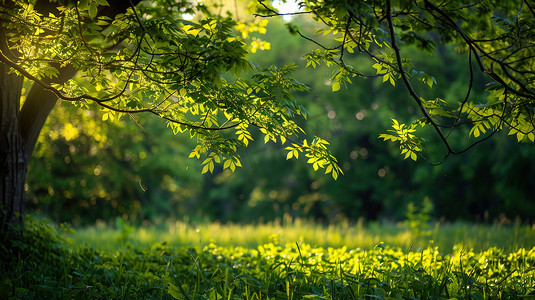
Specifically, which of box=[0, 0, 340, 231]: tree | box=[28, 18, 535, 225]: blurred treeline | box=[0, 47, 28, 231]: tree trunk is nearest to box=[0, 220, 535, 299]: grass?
box=[0, 47, 28, 231]: tree trunk

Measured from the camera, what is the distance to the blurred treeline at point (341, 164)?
52.1 ft

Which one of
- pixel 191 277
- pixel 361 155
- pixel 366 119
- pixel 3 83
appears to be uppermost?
pixel 366 119

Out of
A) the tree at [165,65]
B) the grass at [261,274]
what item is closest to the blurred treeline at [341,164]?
the grass at [261,274]

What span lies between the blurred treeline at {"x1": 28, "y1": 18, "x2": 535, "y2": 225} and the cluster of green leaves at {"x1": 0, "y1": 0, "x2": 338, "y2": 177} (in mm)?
9947

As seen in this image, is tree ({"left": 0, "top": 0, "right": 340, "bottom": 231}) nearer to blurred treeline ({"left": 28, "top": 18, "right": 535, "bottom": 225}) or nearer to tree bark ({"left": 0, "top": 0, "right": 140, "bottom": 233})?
tree bark ({"left": 0, "top": 0, "right": 140, "bottom": 233})

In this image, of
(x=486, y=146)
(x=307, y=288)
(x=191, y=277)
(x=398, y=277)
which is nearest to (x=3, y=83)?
(x=191, y=277)

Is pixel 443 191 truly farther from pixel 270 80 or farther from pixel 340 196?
pixel 270 80

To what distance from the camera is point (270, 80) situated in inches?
138

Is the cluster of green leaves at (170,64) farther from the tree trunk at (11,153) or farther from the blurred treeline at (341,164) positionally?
the blurred treeline at (341,164)

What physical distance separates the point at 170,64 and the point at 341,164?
17774 mm

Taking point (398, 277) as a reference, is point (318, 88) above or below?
above

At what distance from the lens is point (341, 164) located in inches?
803

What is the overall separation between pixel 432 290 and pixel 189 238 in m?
6.02

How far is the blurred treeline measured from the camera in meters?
15.9
